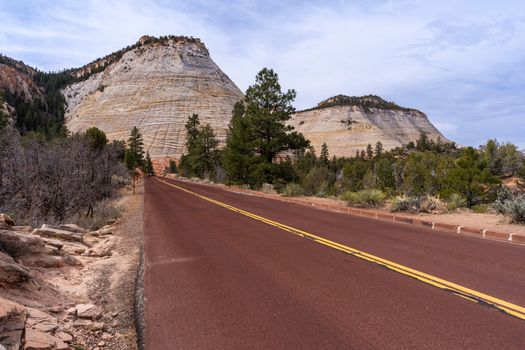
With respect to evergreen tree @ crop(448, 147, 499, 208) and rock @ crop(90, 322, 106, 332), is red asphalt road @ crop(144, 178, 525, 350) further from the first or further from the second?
evergreen tree @ crop(448, 147, 499, 208)

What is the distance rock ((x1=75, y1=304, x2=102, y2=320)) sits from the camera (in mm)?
4733

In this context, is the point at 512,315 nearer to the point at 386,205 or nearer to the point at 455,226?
the point at 455,226

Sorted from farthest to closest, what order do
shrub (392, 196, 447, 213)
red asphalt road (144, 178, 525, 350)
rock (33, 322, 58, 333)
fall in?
shrub (392, 196, 447, 213) → rock (33, 322, 58, 333) → red asphalt road (144, 178, 525, 350)

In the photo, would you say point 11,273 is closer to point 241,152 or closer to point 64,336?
point 64,336

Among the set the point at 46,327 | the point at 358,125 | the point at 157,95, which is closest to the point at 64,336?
the point at 46,327

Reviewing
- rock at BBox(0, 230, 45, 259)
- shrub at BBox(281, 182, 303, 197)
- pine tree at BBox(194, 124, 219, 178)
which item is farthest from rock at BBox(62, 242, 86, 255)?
pine tree at BBox(194, 124, 219, 178)

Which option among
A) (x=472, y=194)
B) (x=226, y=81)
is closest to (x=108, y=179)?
(x=472, y=194)

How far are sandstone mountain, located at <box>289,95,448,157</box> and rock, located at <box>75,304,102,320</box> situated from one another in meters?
120

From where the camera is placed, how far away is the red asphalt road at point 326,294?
3723 millimetres

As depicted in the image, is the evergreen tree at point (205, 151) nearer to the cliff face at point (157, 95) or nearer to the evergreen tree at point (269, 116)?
the cliff face at point (157, 95)

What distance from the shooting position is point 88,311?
4.85 m

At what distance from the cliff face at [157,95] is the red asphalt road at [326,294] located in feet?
293

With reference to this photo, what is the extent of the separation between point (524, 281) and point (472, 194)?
1891 centimetres

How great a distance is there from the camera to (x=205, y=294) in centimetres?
532
